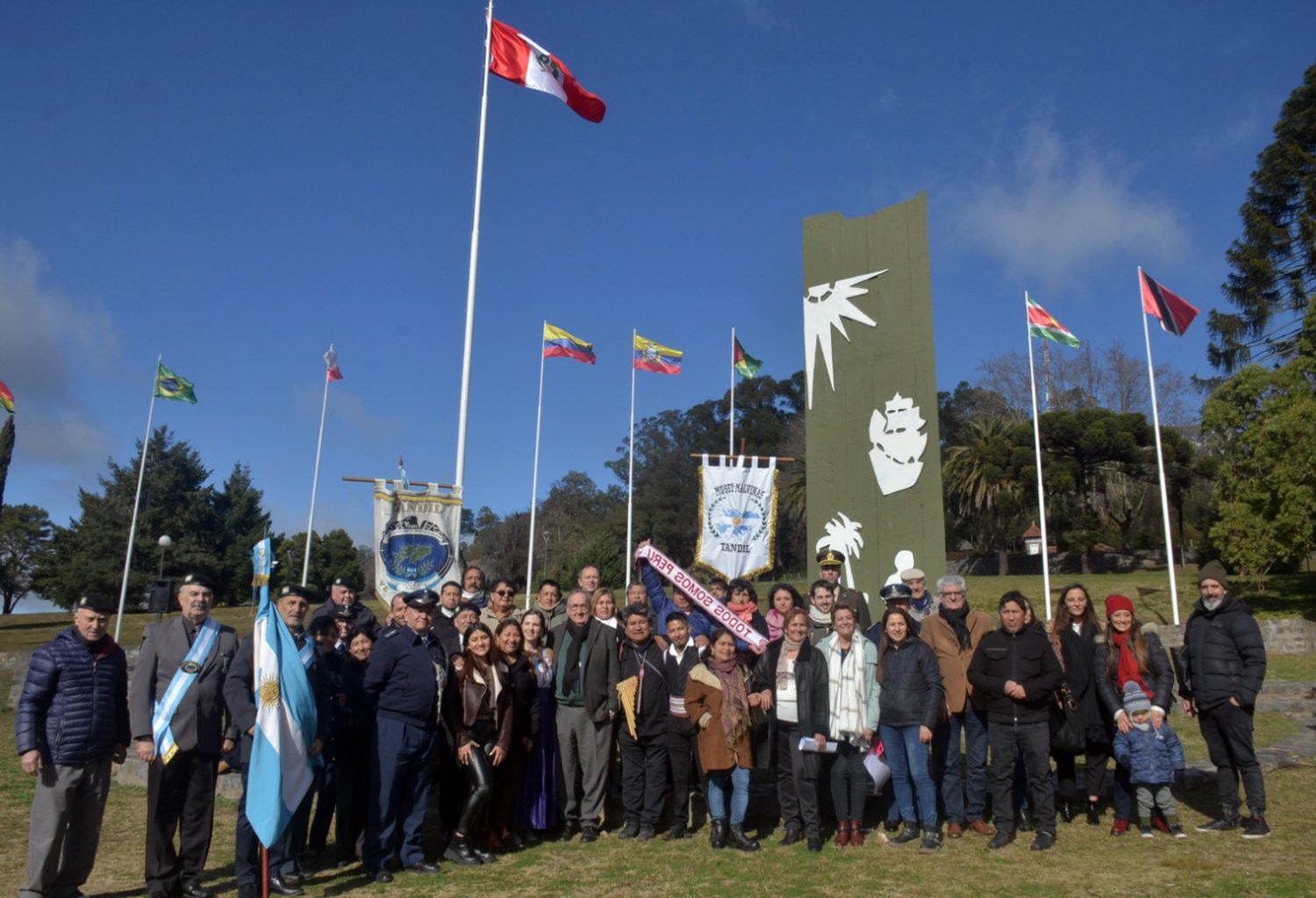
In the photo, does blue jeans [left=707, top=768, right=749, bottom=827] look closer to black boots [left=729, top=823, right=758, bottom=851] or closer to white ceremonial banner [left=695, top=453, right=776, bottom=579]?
black boots [left=729, top=823, right=758, bottom=851]

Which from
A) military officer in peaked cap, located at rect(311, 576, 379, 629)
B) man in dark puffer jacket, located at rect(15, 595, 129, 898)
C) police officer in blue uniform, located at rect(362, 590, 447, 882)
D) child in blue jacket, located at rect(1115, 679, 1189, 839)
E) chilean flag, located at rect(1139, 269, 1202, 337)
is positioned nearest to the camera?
man in dark puffer jacket, located at rect(15, 595, 129, 898)

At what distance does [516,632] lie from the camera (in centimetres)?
627

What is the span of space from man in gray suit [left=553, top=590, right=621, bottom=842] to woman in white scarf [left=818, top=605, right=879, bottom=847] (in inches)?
61.0

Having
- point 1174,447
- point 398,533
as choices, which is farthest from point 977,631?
point 1174,447

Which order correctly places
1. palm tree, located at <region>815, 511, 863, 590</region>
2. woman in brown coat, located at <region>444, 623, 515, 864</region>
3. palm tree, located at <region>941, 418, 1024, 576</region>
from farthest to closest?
palm tree, located at <region>941, 418, 1024, 576</region> → palm tree, located at <region>815, 511, 863, 590</region> → woman in brown coat, located at <region>444, 623, 515, 864</region>

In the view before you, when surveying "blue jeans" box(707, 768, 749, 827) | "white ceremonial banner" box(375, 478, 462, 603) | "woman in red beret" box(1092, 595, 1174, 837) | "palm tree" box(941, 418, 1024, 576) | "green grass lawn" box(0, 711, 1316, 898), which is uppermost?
"palm tree" box(941, 418, 1024, 576)

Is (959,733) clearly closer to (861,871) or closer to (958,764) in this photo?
(958,764)

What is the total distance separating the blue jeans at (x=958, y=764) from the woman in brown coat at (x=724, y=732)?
53.1 inches

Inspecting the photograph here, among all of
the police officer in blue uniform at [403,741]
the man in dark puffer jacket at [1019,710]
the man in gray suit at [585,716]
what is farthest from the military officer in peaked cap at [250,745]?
the man in dark puffer jacket at [1019,710]

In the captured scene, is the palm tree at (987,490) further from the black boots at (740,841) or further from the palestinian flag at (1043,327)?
the black boots at (740,841)

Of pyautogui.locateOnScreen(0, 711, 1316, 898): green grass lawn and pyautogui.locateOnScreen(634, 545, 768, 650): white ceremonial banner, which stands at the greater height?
pyautogui.locateOnScreen(634, 545, 768, 650): white ceremonial banner

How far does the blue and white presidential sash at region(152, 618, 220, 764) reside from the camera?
4.96 meters

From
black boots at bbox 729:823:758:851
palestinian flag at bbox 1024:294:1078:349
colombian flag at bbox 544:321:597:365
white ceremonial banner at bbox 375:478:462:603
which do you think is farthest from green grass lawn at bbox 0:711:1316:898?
colombian flag at bbox 544:321:597:365

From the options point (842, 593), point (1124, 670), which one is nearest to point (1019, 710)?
point (1124, 670)
